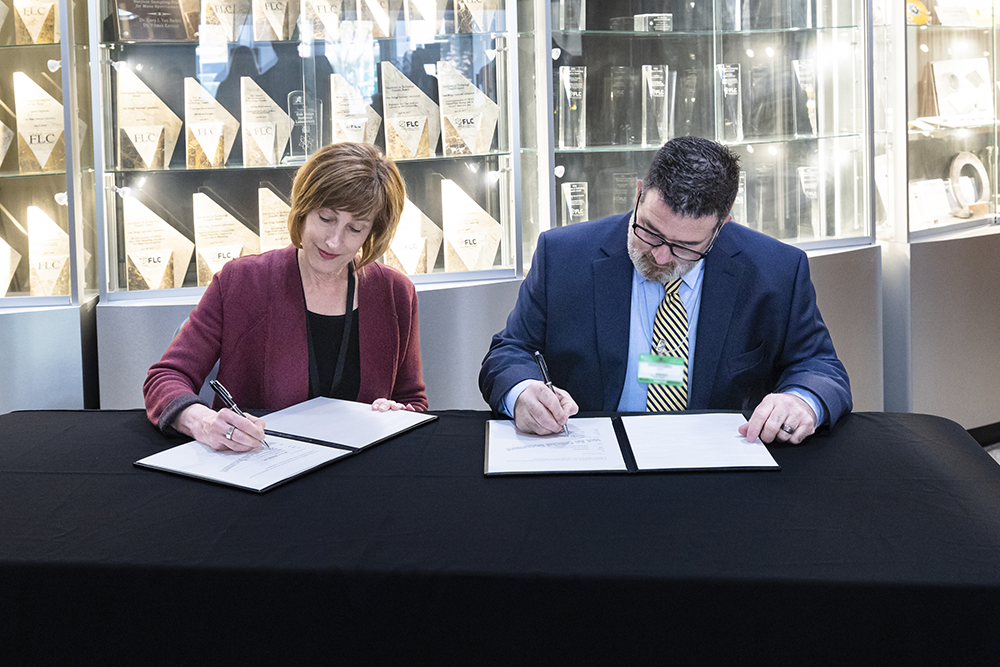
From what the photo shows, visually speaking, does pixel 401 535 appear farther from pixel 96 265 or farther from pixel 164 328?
pixel 96 265

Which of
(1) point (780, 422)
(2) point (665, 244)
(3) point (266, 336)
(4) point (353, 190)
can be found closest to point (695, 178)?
(2) point (665, 244)

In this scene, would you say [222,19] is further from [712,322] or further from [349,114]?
[712,322]

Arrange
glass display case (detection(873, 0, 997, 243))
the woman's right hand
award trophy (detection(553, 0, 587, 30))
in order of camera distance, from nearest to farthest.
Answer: the woman's right hand < award trophy (detection(553, 0, 587, 30)) < glass display case (detection(873, 0, 997, 243))

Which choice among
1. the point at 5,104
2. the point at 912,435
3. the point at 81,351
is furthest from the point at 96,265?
the point at 912,435

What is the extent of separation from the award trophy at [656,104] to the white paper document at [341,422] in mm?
1914

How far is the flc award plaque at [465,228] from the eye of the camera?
3.10 metres

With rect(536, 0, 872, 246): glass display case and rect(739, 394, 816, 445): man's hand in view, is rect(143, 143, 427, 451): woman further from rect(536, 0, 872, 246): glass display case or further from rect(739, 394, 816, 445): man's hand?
rect(536, 0, 872, 246): glass display case

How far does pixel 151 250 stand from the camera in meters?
2.86

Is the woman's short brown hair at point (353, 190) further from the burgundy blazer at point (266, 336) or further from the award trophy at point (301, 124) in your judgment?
the award trophy at point (301, 124)

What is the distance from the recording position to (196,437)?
1552mm

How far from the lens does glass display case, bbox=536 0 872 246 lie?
316 centimetres

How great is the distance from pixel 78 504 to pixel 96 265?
6.11 feet

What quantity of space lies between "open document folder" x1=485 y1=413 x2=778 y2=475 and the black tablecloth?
10cm

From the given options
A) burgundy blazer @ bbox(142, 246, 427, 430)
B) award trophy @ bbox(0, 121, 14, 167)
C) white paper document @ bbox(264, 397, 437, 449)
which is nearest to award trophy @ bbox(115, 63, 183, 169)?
award trophy @ bbox(0, 121, 14, 167)
